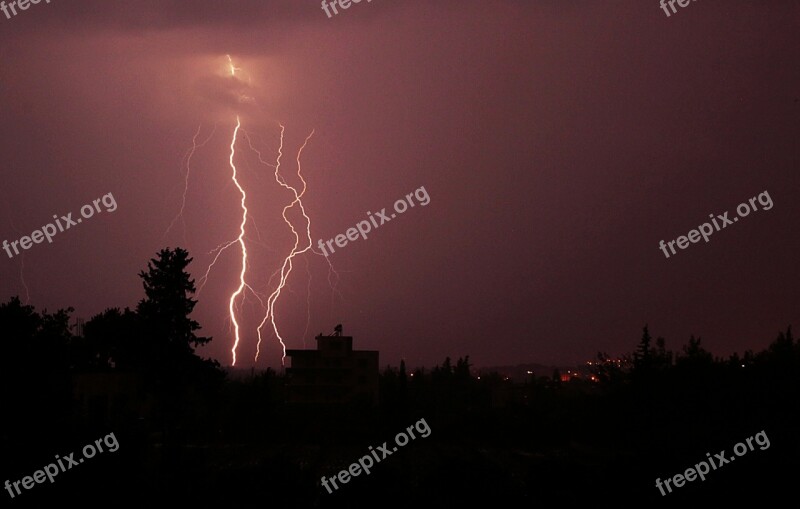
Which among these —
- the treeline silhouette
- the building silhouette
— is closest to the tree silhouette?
the treeline silhouette

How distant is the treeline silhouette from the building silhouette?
4101 millimetres

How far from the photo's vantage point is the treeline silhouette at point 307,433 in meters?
23.0

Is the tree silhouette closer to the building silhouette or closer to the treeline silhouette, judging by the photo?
the treeline silhouette

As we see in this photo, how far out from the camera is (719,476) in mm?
25781

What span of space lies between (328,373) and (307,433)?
46.6 ft

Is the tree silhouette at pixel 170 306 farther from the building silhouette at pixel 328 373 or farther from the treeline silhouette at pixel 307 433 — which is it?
the building silhouette at pixel 328 373

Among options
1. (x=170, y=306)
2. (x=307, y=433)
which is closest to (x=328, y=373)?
(x=307, y=433)

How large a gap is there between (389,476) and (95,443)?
6888 millimetres

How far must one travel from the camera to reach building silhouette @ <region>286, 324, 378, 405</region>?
216 ft

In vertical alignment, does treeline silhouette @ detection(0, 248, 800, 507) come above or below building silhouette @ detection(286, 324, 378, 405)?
below

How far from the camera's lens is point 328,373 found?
6650 centimetres

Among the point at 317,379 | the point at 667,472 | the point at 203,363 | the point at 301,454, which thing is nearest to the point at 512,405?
the point at 317,379

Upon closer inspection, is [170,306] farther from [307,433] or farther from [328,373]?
[328,373]

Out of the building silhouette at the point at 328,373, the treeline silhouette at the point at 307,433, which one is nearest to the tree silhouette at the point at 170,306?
the treeline silhouette at the point at 307,433
